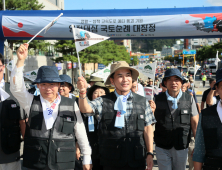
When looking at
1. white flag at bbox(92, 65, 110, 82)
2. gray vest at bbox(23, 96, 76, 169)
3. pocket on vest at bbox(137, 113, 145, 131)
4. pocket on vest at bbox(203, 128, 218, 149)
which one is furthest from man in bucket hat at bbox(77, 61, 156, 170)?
white flag at bbox(92, 65, 110, 82)

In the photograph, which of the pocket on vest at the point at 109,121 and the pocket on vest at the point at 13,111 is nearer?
the pocket on vest at the point at 109,121

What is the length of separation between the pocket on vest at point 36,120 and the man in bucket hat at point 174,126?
6.69 ft

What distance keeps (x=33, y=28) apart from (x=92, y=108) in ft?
18.6

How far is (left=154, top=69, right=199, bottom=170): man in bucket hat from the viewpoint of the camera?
4191 mm

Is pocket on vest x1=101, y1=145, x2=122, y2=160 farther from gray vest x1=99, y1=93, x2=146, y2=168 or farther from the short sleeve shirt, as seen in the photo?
the short sleeve shirt

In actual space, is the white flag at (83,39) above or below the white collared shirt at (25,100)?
above

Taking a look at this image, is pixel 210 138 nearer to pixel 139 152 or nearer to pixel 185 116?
pixel 139 152

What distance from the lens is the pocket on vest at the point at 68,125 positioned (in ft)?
10.0

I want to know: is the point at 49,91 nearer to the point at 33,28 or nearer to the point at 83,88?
the point at 83,88

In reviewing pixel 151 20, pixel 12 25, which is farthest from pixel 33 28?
pixel 151 20

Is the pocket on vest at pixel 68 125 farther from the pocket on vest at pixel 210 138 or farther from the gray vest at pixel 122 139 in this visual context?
the pocket on vest at pixel 210 138

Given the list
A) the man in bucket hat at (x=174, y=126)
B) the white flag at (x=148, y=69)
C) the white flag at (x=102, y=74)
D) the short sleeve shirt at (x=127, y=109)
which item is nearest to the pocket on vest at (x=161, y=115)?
the man in bucket hat at (x=174, y=126)

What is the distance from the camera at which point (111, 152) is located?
3199 mm

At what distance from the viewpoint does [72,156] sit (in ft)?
10.2
